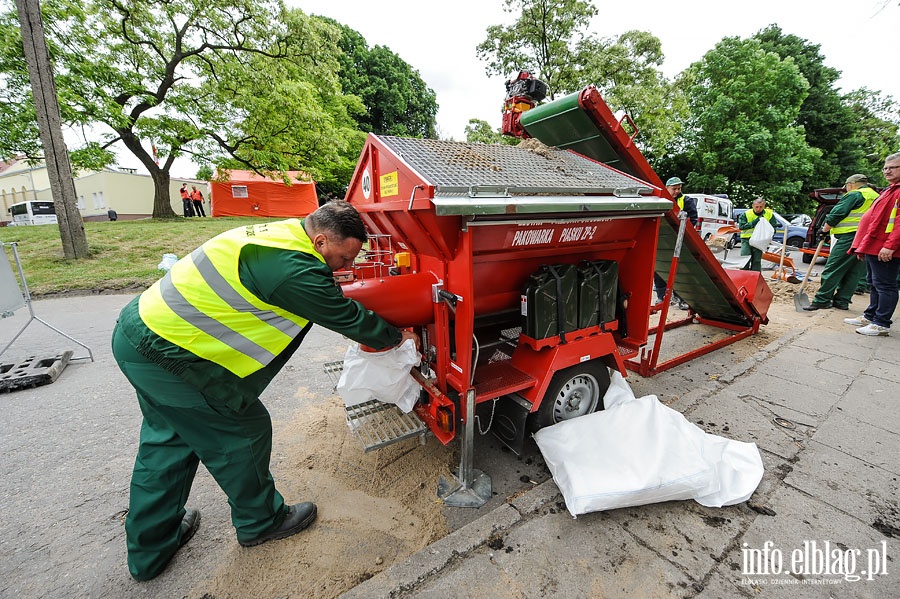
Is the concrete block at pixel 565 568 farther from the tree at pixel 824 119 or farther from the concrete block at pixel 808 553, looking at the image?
the tree at pixel 824 119

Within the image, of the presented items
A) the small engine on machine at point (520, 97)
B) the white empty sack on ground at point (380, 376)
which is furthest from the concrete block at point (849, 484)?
the small engine on machine at point (520, 97)

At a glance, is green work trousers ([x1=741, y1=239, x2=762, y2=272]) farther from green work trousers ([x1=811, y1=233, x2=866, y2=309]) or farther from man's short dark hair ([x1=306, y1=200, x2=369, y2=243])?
man's short dark hair ([x1=306, y1=200, x2=369, y2=243])

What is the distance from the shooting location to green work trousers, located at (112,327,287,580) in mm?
1637

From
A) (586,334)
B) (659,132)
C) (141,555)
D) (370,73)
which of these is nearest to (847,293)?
(586,334)

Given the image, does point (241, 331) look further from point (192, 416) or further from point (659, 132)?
point (659, 132)

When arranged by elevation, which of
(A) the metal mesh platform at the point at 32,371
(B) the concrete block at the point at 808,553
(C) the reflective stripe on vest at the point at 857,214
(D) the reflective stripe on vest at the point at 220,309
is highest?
(C) the reflective stripe on vest at the point at 857,214

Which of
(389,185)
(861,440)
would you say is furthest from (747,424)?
(389,185)

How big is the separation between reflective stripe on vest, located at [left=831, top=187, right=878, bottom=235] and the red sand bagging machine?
13.6ft

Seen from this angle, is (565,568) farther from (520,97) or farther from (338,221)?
(520,97)

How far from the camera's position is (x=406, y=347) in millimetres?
2367

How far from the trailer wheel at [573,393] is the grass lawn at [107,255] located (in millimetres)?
7774

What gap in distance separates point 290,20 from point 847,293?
1468 cm

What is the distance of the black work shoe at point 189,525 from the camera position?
1.90 metres

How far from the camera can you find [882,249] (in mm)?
4293
